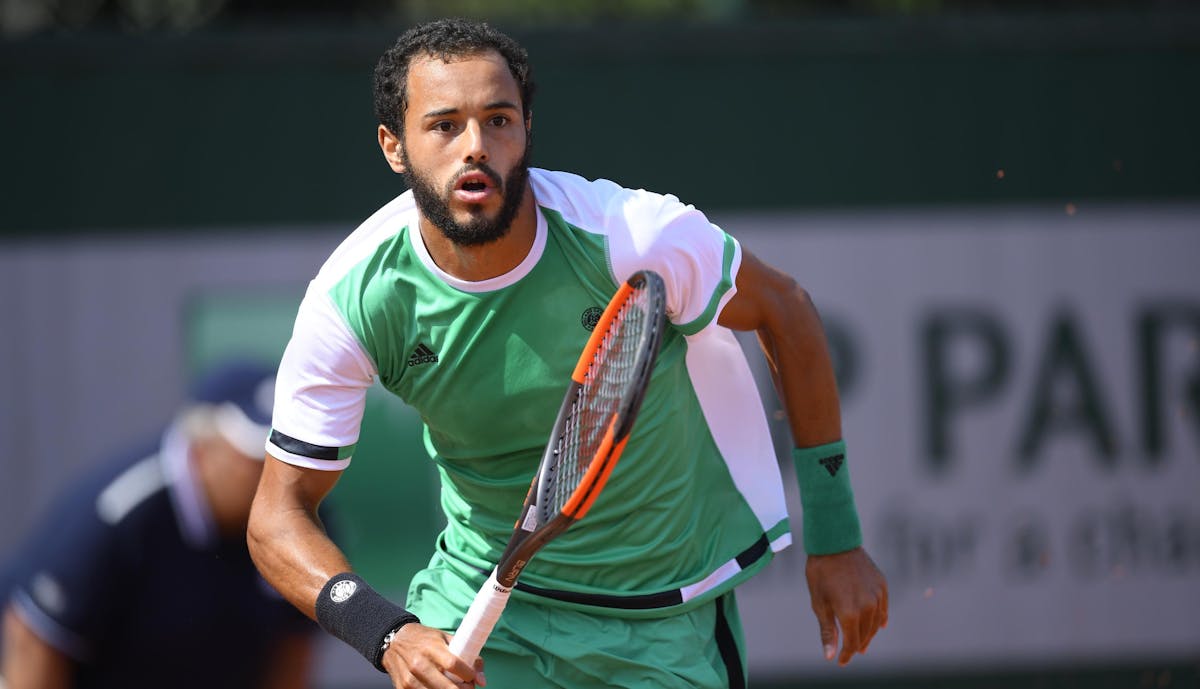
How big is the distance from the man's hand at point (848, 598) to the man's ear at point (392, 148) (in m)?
1.12

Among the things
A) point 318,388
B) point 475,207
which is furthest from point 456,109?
point 318,388

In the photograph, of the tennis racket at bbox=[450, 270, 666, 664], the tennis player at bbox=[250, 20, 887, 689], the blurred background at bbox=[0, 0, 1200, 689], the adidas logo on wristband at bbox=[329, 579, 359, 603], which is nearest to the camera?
the tennis racket at bbox=[450, 270, 666, 664]

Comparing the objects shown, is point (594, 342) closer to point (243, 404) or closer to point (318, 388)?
point (318, 388)

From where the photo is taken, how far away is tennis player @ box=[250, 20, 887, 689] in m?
2.96

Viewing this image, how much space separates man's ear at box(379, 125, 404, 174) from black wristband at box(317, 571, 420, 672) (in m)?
0.79

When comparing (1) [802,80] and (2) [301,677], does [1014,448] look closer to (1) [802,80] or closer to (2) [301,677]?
(1) [802,80]

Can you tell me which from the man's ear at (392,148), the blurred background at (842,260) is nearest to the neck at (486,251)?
the man's ear at (392,148)

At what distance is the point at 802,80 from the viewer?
637 cm

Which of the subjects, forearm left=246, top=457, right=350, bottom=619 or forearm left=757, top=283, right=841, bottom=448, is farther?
forearm left=757, top=283, right=841, bottom=448

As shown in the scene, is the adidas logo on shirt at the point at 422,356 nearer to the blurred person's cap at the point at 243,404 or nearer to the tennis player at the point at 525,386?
the tennis player at the point at 525,386

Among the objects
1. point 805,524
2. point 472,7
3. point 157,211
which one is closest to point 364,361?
point 805,524

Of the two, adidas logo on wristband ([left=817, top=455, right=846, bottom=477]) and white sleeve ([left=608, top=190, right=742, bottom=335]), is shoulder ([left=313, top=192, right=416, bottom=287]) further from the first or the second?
adidas logo on wristband ([left=817, top=455, right=846, bottom=477])

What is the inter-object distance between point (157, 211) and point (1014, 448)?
3410 millimetres

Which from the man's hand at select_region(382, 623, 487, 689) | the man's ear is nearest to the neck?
the man's ear
